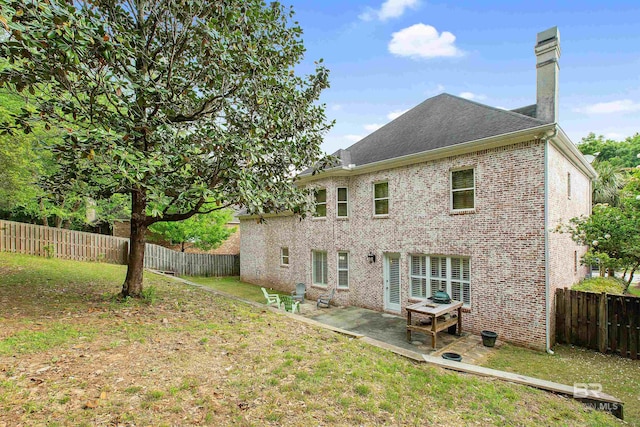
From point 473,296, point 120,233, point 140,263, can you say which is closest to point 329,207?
point 473,296

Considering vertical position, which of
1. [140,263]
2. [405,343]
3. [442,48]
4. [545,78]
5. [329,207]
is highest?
[442,48]

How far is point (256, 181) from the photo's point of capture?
689 centimetres

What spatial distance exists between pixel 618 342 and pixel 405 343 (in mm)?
5416

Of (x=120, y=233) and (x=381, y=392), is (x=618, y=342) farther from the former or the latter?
(x=120, y=233)

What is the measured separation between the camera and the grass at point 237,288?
49.0 feet

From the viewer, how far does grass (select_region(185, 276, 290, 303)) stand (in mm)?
14945

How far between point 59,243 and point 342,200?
15.3 meters

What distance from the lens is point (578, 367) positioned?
23.4ft

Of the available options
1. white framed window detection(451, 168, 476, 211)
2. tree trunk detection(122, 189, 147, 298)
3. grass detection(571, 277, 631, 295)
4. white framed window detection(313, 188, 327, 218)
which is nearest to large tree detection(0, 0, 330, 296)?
tree trunk detection(122, 189, 147, 298)

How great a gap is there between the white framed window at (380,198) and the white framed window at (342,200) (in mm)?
1473

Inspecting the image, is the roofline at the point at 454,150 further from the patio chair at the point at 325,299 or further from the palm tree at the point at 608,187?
the palm tree at the point at 608,187

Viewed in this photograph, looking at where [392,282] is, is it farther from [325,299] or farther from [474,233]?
[474,233]

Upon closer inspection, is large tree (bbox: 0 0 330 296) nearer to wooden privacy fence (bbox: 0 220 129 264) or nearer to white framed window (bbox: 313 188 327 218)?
white framed window (bbox: 313 188 327 218)

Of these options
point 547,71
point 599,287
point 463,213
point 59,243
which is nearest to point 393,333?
point 463,213
